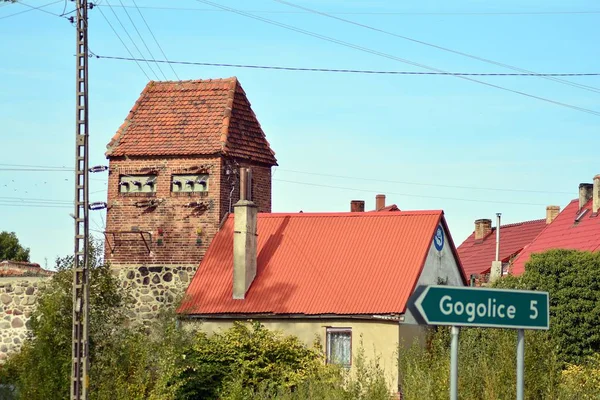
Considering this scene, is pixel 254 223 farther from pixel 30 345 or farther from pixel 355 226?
pixel 30 345

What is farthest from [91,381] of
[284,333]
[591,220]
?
[591,220]

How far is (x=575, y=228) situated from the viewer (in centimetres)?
4984

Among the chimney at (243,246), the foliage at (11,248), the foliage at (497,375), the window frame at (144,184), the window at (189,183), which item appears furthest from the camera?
the foliage at (11,248)

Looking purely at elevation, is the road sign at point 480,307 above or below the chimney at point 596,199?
below

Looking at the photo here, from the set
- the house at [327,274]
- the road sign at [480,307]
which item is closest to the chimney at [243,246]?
the house at [327,274]

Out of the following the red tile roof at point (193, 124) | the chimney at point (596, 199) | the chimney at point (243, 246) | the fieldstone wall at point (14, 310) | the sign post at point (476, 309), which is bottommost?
the fieldstone wall at point (14, 310)

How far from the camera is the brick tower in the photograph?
36562 millimetres

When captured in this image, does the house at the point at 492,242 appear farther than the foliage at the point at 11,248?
No

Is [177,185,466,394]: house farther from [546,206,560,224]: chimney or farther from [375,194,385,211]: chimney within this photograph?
[546,206,560,224]: chimney

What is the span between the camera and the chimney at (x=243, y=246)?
3462 centimetres

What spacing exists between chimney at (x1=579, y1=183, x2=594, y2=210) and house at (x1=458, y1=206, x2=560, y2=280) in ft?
24.0

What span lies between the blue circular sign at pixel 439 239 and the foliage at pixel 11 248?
4691 centimetres

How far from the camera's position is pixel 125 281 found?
36.8m

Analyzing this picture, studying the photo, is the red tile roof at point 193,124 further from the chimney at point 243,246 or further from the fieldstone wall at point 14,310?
the fieldstone wall at point 14,310
